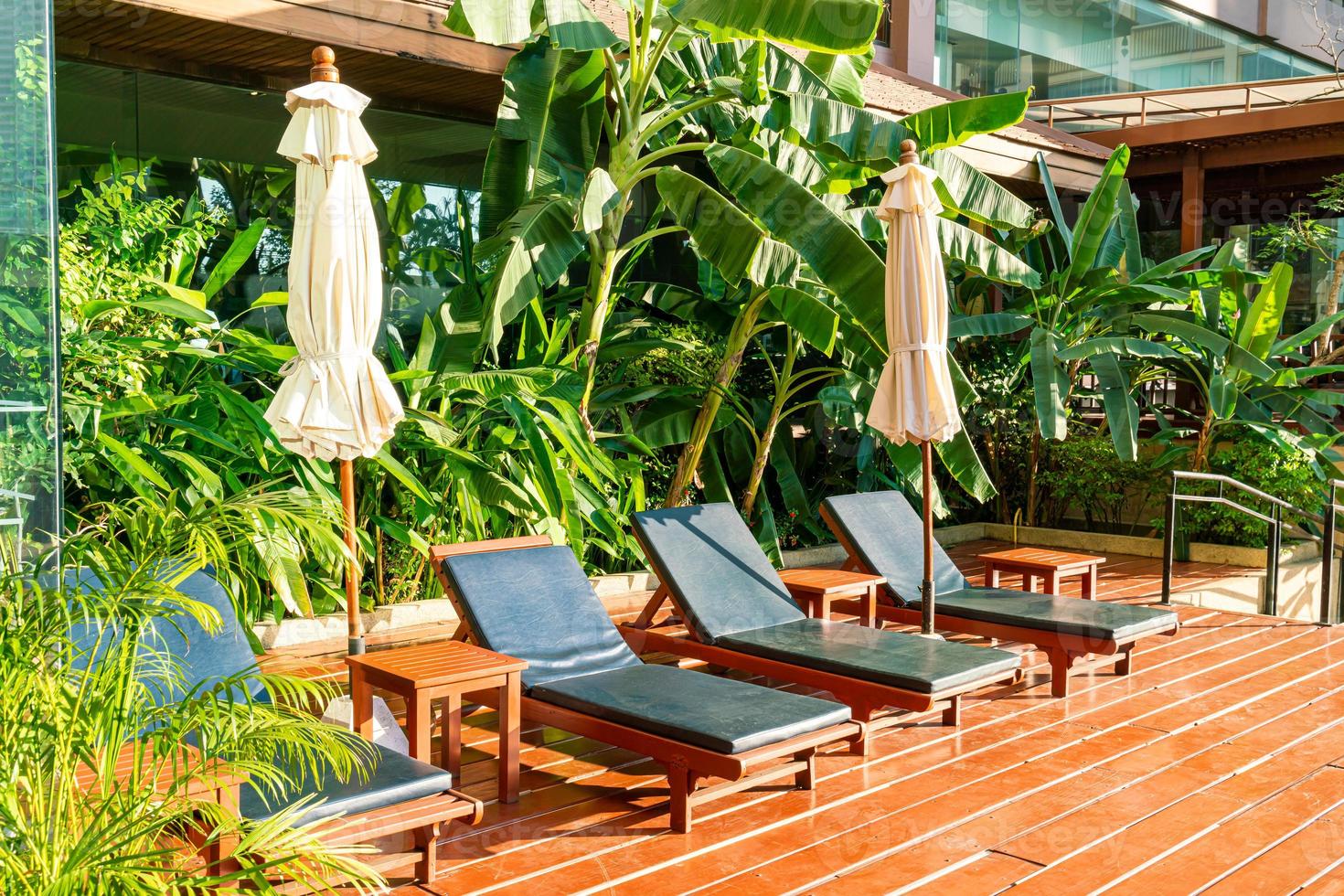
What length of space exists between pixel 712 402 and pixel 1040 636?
3.04 metres

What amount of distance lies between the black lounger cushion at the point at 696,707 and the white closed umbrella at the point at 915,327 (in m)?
1.73

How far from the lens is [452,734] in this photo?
13.4 ft

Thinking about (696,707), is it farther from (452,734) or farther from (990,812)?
(990,812)

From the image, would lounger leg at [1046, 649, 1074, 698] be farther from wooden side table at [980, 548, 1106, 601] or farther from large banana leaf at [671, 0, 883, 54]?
large banana leaf at [671, 0, 883, 54]

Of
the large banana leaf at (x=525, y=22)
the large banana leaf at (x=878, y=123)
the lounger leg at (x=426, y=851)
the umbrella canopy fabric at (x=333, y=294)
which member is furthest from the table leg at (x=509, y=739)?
the large banana leaf at (x=878, y=123)

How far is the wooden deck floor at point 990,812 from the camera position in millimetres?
3594

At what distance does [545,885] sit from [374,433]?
5.66 ft

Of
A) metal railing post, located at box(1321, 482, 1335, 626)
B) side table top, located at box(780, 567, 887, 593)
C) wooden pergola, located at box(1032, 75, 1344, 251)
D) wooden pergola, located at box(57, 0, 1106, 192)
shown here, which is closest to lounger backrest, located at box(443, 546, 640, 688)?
side table top, located at box(780, 567, 887, 593)

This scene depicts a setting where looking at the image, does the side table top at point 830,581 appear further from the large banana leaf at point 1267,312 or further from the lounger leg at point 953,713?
the large banana leaf at point 1267,312

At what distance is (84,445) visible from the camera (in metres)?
5.43

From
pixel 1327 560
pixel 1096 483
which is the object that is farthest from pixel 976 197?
pixel 1096 483

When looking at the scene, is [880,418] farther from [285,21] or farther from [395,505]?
[285,21]

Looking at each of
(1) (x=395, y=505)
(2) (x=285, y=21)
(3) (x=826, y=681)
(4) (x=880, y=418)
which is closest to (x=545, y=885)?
Answer: (3) (x=826, y=681)

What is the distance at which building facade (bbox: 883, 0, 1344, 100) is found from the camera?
43.4ft
